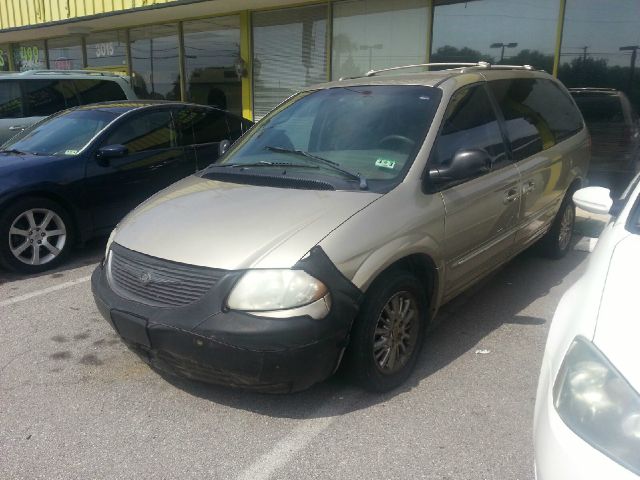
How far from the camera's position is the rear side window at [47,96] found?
838 centimetres

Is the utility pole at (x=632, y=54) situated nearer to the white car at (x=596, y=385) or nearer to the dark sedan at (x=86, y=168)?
the dark sedan at (x=86, y=168)

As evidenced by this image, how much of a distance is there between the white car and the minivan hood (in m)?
1.22

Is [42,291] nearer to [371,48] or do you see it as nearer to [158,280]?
[158,280]

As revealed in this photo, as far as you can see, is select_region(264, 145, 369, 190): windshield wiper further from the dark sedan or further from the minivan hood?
the dark sedan

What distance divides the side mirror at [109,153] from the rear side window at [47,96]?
3.74 metres

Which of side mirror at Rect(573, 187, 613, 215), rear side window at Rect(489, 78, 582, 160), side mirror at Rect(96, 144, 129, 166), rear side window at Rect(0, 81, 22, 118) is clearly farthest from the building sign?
side mirror at Rect(573, 187, 613, 215)

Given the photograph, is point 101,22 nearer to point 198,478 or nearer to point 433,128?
point 433,128

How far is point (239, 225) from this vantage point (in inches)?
114

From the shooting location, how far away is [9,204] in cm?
503

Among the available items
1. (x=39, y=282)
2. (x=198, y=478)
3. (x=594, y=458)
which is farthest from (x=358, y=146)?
(x=39, y=282)

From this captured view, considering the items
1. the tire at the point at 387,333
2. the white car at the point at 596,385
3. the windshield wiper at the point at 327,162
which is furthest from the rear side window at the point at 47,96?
the white car at the point at 596,385

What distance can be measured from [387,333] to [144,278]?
133 centimetres

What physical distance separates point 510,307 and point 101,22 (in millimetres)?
12067

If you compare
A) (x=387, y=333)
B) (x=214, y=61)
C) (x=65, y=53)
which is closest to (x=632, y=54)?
(x=387, y=333)
